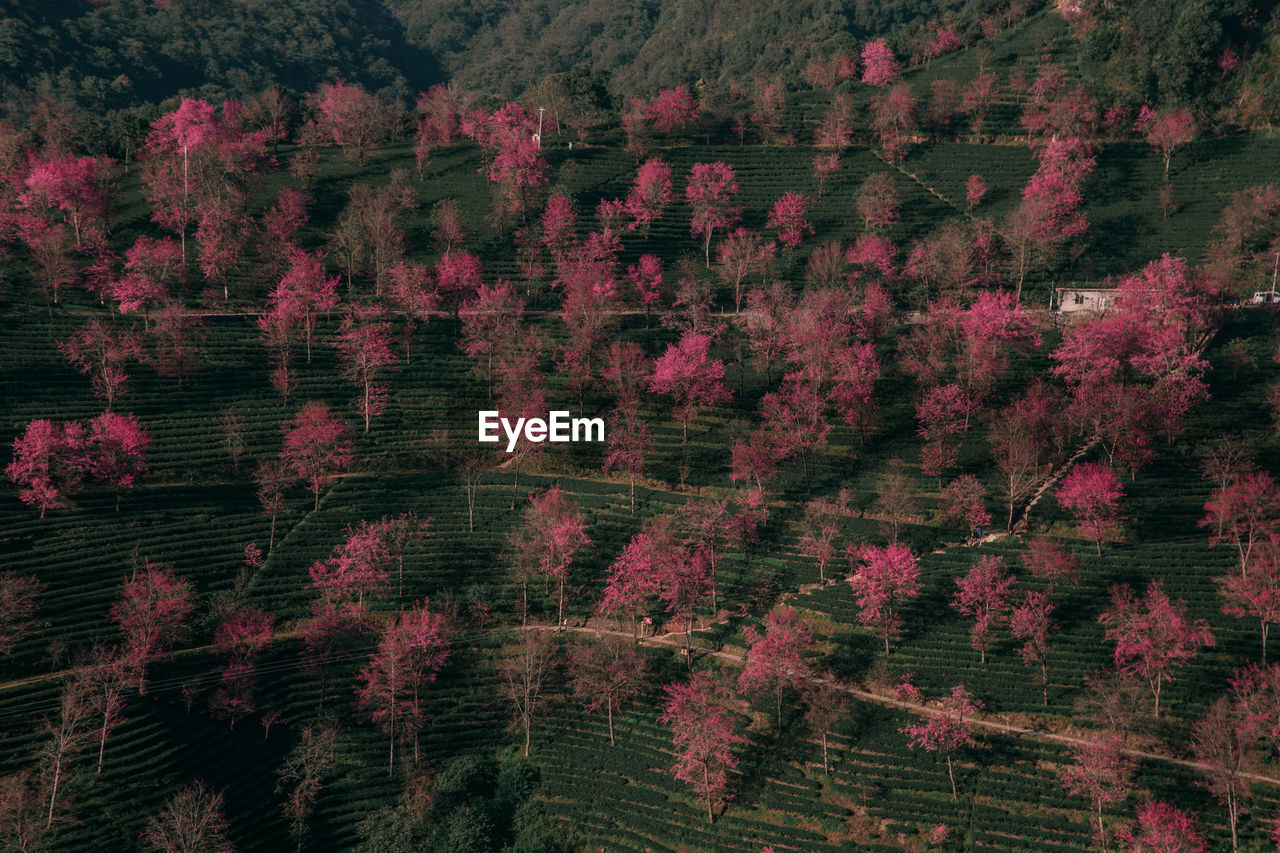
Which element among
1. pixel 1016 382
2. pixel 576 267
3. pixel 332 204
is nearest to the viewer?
pixel 1016 382

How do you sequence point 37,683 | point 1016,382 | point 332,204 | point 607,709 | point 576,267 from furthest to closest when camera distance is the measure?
point 332,204
point 576,267
point 1016,382
point 607,709
point 37,683

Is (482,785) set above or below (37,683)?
below

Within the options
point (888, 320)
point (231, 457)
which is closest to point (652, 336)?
point (888, 320)

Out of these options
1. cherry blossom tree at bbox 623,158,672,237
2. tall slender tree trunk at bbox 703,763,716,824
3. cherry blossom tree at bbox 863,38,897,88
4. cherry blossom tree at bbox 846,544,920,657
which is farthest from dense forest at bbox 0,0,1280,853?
cherry blossom tree at bbox 863,38,897,88

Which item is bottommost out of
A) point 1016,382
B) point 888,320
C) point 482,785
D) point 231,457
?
point 482,785

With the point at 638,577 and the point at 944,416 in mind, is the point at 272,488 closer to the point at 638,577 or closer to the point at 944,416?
the point at 638,577

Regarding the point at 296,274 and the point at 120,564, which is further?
the point at 296,274

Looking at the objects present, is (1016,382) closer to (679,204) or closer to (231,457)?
(679,204)

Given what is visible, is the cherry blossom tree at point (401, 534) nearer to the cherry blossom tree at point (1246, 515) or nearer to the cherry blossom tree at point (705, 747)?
the cherry blossom tree at point (705, 747)
